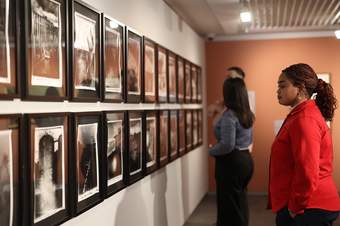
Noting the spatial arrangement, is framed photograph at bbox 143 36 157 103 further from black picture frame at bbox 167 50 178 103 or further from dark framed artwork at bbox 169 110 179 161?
dark framed artwork at bbox 169 110 179 161

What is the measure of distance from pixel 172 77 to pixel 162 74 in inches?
18.3

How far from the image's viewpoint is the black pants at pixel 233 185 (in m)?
4.23

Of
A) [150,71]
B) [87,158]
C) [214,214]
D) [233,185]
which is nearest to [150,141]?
[150,71]

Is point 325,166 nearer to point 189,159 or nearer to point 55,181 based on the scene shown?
point 55,181

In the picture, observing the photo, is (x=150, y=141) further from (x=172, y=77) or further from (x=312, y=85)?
(x=312, y=85)

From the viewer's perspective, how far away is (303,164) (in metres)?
2.41

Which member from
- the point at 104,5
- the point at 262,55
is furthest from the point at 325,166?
the point at 262,55

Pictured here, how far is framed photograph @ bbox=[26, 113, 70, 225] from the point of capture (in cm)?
185

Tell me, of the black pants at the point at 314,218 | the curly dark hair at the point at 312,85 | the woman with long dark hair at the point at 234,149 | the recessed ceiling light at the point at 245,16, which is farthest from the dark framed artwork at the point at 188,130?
the black pants at the point at 314,218

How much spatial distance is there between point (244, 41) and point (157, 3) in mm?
3150

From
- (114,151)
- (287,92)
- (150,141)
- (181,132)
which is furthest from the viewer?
(181,132)

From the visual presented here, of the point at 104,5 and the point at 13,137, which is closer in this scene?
the point at 13,137

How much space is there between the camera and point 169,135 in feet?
14.5

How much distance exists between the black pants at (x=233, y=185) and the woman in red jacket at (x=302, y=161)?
1.56 m
